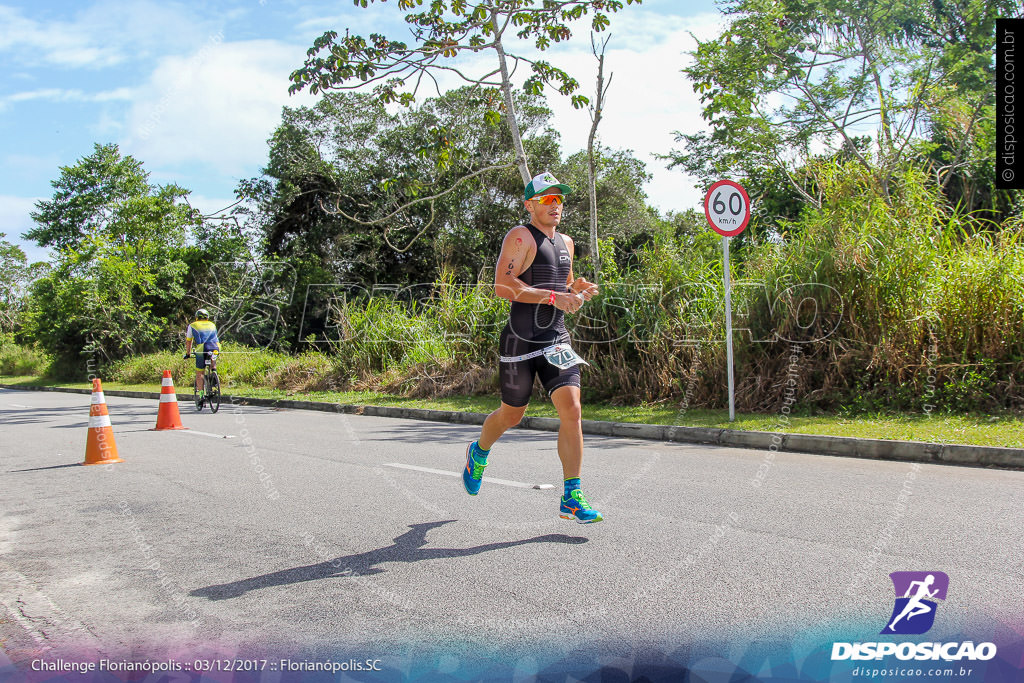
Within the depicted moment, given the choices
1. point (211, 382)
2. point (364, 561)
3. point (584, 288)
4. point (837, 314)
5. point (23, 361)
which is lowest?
point (364, 561)

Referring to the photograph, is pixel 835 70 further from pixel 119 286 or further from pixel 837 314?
pixel 119 286

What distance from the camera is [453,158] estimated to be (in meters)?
15.9

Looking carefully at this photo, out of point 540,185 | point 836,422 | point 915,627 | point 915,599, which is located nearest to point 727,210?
point 836,422

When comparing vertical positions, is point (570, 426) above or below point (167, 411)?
above

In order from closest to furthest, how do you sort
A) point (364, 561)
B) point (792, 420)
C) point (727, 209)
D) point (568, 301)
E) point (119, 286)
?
1. point (364, 561)
2. point (568, 301)
3. point (792, 420)
4. point (727, 209)
5. point (119, 286)

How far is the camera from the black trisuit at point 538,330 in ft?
16.1

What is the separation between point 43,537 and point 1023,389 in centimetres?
1013

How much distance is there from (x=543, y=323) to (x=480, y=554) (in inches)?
57.4

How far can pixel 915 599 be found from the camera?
3.54 m

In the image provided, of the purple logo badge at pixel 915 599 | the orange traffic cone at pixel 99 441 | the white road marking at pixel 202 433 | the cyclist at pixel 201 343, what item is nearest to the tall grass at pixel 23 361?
Answer: the cyclist at pixel 201 343

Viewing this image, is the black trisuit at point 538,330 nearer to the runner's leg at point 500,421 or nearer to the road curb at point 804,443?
the runner's leg at point 500,421

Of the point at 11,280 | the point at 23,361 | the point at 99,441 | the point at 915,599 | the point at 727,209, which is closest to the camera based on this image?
the point at 915,599

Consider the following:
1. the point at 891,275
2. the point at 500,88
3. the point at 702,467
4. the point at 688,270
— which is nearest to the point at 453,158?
the point at 500,88

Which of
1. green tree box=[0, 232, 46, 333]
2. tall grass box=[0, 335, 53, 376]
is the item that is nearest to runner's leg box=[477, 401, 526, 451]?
tall grass box=[0, 335, 53, 376]
